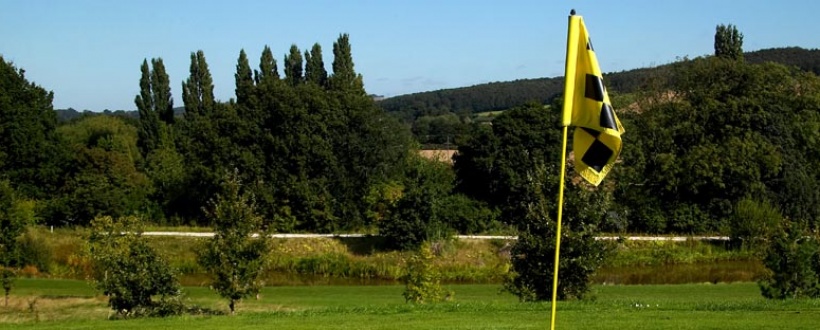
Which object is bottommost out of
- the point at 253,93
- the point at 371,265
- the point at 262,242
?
the point at 371,265

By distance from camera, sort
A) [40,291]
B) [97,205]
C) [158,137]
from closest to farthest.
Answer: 1. [40,291]
2. [97,205]
3. [158,137]

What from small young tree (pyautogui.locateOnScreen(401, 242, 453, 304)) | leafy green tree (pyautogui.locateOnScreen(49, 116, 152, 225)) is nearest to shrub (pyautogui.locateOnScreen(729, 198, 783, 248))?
small young tree (pyautogui.locateOnScreen(401, 242, 453, 304))

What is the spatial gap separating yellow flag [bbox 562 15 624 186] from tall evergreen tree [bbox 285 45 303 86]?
277ft

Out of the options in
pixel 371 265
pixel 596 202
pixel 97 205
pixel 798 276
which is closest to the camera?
pixel 596 202

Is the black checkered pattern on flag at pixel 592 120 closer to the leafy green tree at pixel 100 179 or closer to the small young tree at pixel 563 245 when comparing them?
the small young tree at pixel 563 245

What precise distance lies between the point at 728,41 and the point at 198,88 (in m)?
57.9

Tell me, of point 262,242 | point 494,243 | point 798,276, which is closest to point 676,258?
point 494,243

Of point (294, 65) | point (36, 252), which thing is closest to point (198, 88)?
point (294, 65)

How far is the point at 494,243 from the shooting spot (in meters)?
52.0

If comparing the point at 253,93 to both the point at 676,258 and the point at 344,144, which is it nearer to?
the point at 344,144

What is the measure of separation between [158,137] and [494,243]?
5107 centimetres

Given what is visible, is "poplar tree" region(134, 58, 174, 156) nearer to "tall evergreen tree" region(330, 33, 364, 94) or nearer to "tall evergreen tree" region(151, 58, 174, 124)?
"tall evergreen tree" region(151, 58, 174, 124)

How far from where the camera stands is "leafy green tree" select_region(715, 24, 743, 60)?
9475cm

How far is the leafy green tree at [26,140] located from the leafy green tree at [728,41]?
63084 millimetres
